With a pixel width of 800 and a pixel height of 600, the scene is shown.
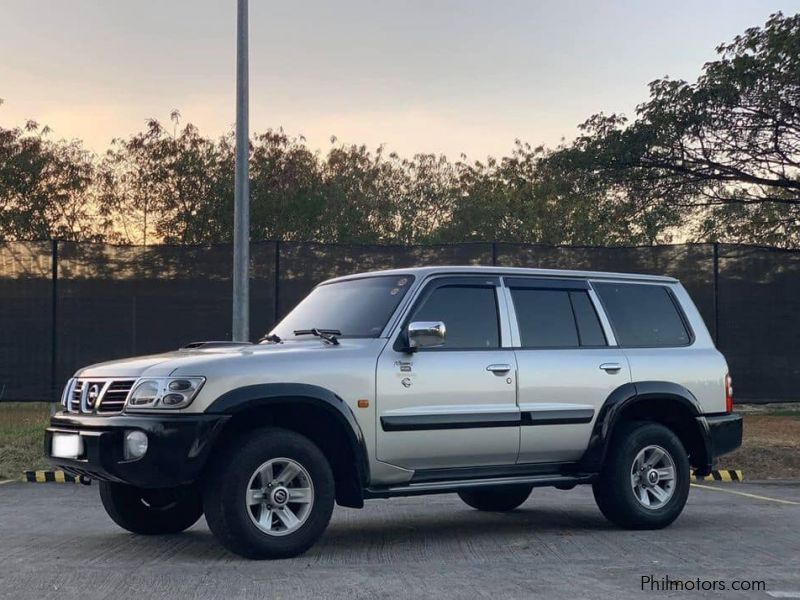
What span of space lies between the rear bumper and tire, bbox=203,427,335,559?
350cm

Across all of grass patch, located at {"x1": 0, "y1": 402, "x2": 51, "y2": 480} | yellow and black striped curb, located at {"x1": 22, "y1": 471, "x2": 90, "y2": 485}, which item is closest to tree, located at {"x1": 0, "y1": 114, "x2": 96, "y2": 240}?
grass patch, located at {"x1": 0, "y1": 402, "x2": 51, "y2": 480}

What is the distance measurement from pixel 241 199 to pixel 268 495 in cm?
781

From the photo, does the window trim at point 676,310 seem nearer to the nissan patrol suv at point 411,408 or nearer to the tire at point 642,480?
the nissan patrol suv at point 411,408

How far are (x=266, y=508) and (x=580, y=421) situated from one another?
2638mm

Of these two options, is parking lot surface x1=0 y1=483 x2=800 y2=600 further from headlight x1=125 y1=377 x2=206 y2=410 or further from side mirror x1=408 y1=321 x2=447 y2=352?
side mirror x1=408 y1=321 x2=447 y2=352

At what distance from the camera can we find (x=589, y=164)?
2061cm

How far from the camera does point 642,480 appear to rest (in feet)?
29.0

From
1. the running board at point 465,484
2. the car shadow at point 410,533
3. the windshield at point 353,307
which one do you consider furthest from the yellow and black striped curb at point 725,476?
the windshield at point 353,307

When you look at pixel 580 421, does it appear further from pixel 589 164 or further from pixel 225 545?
pixel 589 164

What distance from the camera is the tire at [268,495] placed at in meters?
6.97

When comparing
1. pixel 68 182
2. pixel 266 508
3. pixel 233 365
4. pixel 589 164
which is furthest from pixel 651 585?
pixel 68 182

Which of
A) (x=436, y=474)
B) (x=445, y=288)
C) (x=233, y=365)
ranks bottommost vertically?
(x=436, y=474)

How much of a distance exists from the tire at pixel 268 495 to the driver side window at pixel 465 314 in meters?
1.40

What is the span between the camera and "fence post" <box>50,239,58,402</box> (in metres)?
15.7
